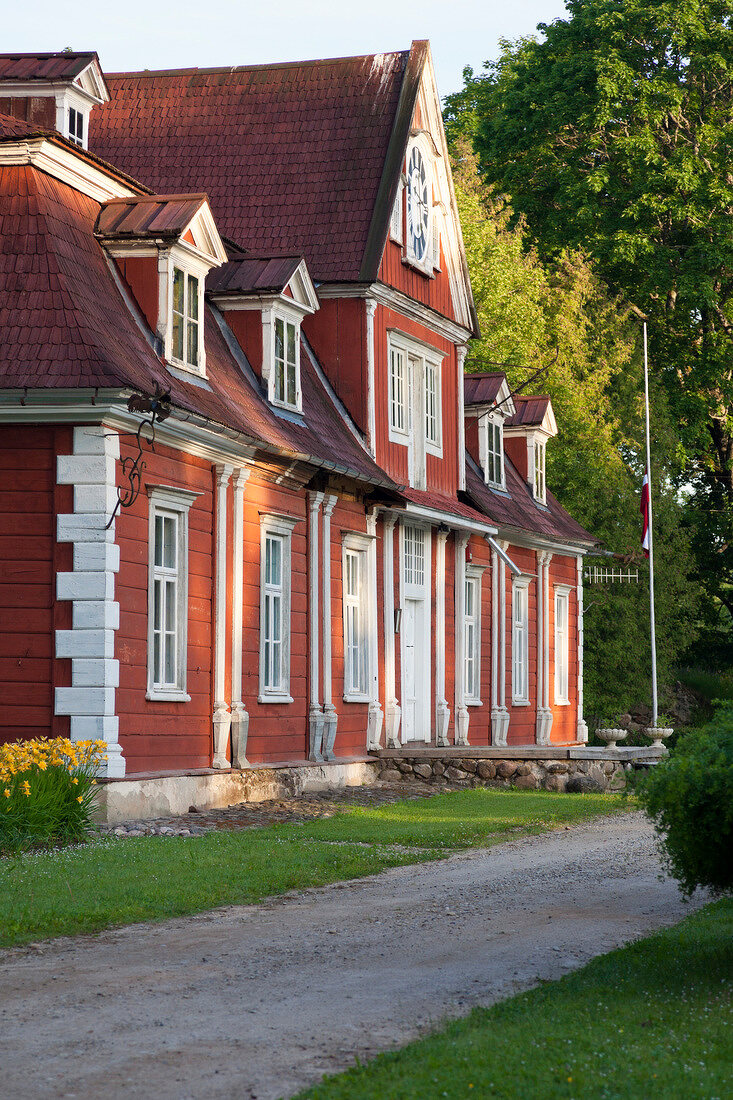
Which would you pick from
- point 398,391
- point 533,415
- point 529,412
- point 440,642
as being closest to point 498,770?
point 440,642

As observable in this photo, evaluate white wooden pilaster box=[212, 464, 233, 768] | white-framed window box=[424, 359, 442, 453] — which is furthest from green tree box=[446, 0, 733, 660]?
white wooden pilaster box=[212, 464, 233, 768]

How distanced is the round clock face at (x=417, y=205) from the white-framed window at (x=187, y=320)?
6.37 m

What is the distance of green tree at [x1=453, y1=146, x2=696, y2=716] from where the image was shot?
38.1 m

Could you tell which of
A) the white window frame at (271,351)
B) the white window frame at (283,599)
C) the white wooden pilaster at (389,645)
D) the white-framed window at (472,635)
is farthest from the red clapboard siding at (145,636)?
the white-framed window at (472,635)

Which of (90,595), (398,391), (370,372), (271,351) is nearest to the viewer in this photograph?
(90,595)

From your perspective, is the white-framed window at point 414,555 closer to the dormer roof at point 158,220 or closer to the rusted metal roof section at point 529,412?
the dormer roof at point 158,220

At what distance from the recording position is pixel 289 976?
310 inches

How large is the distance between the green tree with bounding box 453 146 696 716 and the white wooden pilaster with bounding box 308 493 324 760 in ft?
56.2

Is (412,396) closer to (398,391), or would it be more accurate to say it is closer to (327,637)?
(398,391)

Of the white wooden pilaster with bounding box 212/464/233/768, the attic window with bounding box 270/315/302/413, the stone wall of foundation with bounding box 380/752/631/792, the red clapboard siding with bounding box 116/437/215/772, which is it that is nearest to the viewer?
the red clapboard siding with bounding box 116/437/215/772

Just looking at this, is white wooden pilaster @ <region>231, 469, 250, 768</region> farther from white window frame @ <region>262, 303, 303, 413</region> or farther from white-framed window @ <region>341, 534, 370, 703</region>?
white-framed window @ <region>341, 534, 370, 703</region>

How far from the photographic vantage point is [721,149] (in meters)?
37.4

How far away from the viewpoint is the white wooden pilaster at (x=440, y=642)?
993 inches

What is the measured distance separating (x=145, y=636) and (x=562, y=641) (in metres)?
18.4
